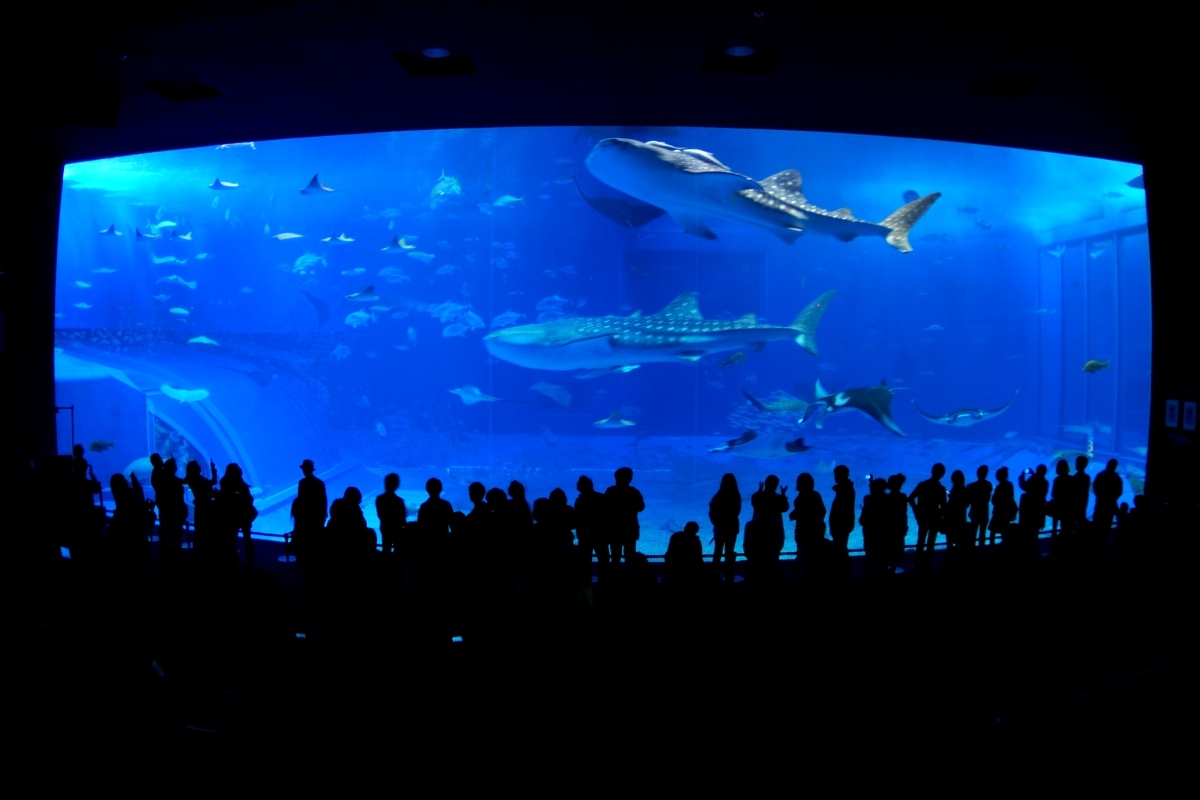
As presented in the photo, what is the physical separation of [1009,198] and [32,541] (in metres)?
33.3

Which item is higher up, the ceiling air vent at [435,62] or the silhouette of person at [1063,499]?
the ceiling air vent at [435,62]

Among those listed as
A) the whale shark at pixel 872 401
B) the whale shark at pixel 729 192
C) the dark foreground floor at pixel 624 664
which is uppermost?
the whale shark at pixel 729 192

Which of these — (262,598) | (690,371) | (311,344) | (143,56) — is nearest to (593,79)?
(143,56)

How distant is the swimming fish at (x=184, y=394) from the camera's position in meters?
13.7

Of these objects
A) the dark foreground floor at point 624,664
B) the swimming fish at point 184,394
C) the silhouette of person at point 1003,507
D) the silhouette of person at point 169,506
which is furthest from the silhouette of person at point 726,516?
the swimming fish at point 184,394

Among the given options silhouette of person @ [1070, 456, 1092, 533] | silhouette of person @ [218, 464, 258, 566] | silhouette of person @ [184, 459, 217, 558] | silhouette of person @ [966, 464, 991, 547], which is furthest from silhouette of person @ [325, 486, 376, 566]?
silhouette of person @ [1070, 456, 1092, 533]

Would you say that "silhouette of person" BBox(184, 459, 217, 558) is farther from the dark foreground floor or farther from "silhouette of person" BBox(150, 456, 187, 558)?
"silhouette of person" BBox(150, 456, 187, 558)

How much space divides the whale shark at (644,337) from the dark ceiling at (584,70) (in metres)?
3.26

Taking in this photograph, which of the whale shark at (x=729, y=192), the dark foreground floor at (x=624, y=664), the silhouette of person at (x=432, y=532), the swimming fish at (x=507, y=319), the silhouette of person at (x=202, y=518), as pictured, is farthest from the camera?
the swimming fish at (x=507, y=319)

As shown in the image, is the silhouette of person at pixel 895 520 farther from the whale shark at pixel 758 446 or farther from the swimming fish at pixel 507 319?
the swimming fish at pixel 507 319

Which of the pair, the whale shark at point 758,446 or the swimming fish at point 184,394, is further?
the swimming fish at point 184,394

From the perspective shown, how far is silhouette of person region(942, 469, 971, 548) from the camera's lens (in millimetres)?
5527

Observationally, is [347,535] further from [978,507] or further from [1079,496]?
[1079,496]

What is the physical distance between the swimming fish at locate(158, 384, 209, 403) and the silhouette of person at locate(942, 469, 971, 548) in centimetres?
1541
